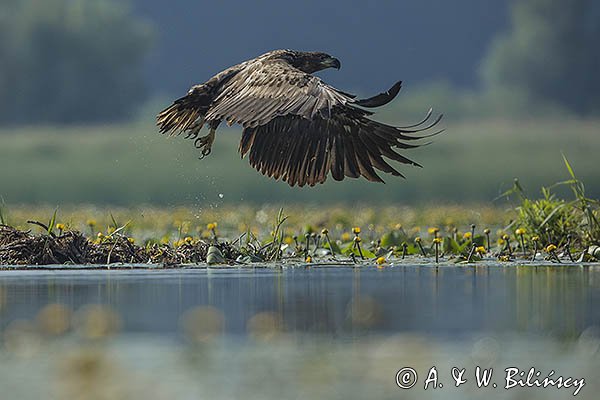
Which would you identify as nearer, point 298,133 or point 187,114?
point 298,133

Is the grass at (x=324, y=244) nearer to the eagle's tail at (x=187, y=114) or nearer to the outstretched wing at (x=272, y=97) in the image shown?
the eagle's tail at (x=187, y=114)

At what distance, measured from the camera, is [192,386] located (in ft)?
14.6

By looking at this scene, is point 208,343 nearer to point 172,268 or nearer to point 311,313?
point 311,313

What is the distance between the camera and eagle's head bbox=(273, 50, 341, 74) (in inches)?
392

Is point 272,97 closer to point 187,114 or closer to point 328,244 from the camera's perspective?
point 187,114

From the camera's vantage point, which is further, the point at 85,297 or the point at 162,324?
the point at 85,297

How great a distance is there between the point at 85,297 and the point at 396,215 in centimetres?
1080

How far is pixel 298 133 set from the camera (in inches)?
354

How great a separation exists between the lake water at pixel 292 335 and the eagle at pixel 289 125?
989mm

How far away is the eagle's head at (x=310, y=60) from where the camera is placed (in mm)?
9945

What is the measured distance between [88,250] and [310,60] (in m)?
2.35

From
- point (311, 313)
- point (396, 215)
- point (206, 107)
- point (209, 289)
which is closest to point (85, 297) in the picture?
point (209, 289)

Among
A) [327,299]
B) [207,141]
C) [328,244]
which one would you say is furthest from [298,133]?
[327,299]

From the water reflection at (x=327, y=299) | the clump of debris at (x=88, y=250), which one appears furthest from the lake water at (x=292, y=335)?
the clump of debris at (x=88, y=250)
